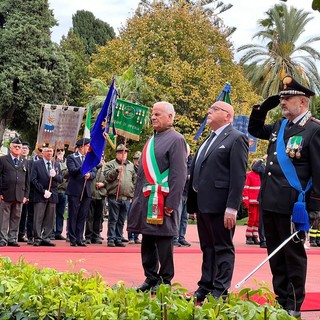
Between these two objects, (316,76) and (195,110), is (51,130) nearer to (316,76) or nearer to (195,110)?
(195,110)

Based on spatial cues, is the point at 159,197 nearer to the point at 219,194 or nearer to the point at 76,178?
the point at 219,194

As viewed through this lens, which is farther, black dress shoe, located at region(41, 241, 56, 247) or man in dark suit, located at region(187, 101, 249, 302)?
black dress shoe, located at region(41, 241, 56, 247)

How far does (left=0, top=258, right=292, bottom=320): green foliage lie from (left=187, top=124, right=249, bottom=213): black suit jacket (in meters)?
1.86

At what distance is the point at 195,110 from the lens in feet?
132

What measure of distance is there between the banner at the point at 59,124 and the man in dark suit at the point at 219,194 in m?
8.09

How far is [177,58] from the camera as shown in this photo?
38719mm

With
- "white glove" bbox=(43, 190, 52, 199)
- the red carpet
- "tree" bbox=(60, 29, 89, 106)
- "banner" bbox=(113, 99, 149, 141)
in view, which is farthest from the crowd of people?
"tree" bbox=(60, 29, 89, 106)

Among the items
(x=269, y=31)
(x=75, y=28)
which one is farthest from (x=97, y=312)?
(x=75, y=28)

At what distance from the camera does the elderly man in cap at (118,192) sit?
45.3ft

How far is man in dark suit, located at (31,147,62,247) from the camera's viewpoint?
42.6ft

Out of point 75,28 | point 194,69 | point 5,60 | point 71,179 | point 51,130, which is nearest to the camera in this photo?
point 71,179

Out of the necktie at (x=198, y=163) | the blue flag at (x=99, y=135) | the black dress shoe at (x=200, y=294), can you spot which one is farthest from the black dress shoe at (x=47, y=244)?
the black dress shoe at (x=200, y=294)

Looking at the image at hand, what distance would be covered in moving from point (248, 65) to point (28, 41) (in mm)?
14580

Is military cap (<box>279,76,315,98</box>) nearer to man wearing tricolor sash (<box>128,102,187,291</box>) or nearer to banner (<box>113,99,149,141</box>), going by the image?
man wearing tricolor sash (<box>128,102,187,291</box>)
